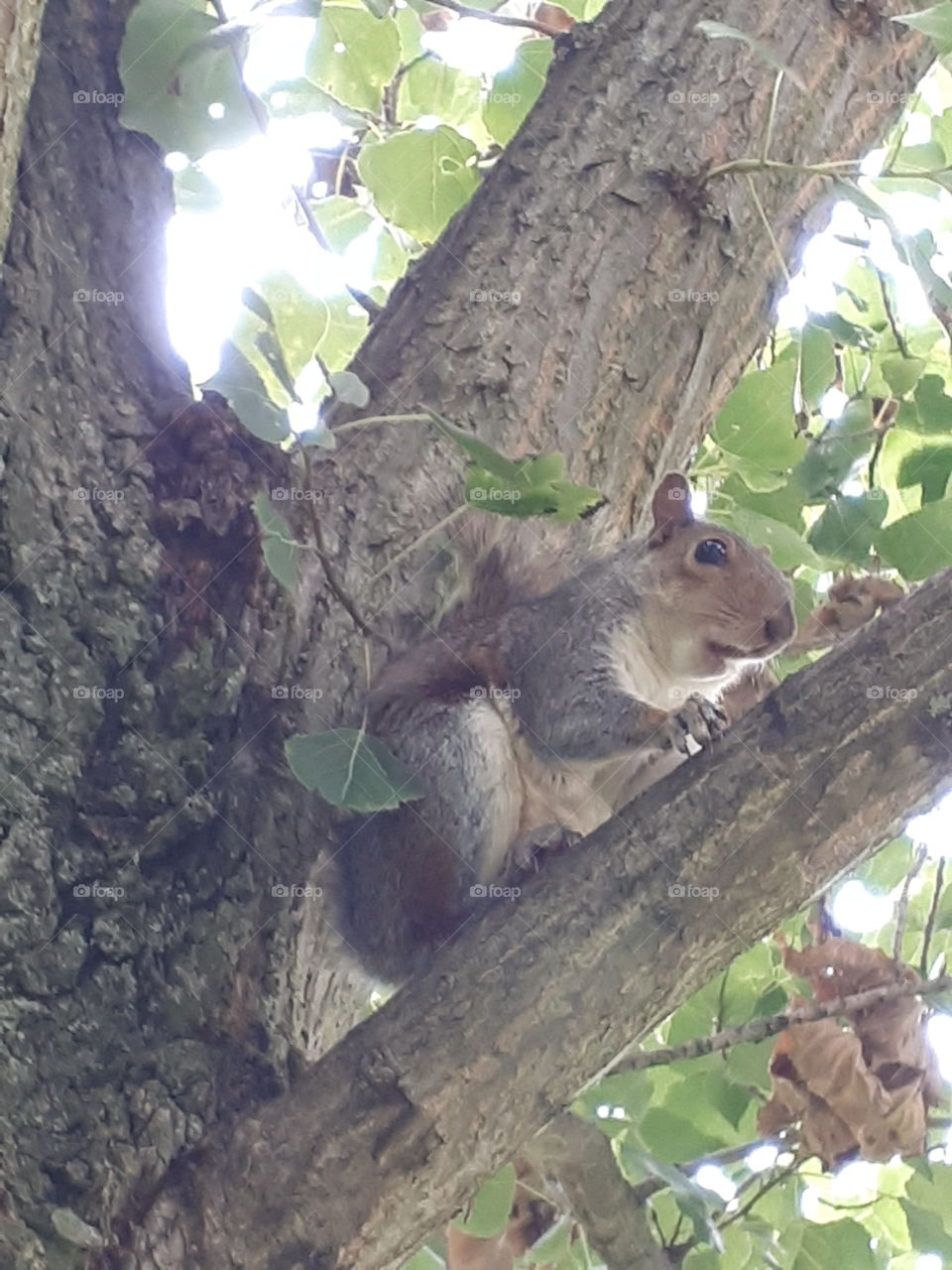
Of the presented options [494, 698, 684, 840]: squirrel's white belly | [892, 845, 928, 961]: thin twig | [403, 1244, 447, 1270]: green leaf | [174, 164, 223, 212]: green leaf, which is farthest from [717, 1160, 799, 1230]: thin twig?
[174, 164, 223, 212]: green leaf

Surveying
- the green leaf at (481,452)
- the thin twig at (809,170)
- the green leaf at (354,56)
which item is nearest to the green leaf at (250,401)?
the green leaf at (481,452)

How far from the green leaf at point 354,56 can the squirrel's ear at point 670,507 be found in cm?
73

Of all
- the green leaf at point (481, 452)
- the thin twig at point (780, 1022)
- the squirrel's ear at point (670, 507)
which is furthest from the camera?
the squirrel's ear at point (670, 507)

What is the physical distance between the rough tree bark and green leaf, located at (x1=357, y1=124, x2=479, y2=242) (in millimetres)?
131

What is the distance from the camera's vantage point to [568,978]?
4.18 ft

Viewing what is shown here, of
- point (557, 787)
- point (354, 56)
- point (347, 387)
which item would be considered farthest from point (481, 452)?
point (354, 56)

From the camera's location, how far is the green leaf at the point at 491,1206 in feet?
5.43

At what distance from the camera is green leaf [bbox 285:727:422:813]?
1384 mm

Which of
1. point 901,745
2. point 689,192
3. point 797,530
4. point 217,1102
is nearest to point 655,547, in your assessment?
point 797,530

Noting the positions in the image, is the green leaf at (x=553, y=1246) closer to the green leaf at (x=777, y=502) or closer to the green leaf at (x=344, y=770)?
the green leaf at (x=344, y=770)

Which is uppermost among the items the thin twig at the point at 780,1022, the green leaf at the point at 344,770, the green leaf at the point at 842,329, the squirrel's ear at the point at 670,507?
the green leaf at the point at 344,770

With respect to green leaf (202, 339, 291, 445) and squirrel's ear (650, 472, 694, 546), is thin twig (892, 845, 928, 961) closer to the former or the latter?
squirrel's ear (650, 472, 694, 546)

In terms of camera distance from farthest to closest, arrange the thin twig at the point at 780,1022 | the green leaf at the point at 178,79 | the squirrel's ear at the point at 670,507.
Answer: the squirrel's ear at the point at 670,507, the green leaf at the point at 178,79, the thin twig at the point at 780,1022

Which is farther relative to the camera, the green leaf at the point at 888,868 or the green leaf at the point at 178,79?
the green leaf at the point at 888,868
